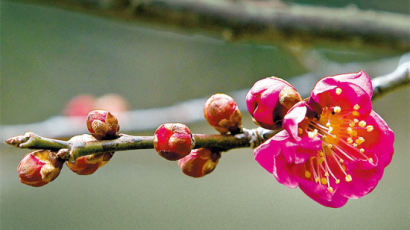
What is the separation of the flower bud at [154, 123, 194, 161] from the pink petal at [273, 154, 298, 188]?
0.46 ft

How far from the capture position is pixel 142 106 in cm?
389

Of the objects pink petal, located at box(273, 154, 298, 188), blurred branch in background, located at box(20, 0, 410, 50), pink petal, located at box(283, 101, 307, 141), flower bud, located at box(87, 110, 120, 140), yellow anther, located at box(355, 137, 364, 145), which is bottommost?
pink petal, located at box(273, 154, 298, 188)

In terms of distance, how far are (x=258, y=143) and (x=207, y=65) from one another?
3284 millimetres

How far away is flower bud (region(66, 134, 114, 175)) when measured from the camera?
742 millimetres

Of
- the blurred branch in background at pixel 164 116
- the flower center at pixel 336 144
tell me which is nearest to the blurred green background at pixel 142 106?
the blurred branch in background at pixel 164 116

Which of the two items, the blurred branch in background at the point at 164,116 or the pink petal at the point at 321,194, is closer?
the pink petal at the point at 321,194

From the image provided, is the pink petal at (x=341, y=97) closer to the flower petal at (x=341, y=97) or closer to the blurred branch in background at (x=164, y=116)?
the flower petal at (x=341, y=97)

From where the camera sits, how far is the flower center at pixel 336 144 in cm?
82

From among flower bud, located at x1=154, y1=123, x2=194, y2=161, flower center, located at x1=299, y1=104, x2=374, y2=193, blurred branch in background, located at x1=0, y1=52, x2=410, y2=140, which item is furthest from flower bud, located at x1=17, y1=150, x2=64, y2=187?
blurred branch in background, located at x1=0, y1=52, x2=410, y2=140

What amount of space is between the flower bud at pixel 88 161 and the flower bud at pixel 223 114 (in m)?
0.18

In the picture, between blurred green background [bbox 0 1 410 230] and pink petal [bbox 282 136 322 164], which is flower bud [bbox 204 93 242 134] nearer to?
pink petal [bbox 282 136 322 164]

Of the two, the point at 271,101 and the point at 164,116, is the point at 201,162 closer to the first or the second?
the point at 271,101

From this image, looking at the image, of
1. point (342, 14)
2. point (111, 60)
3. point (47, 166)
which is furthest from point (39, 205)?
point (47, 166)

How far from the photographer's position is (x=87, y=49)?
4172mm
